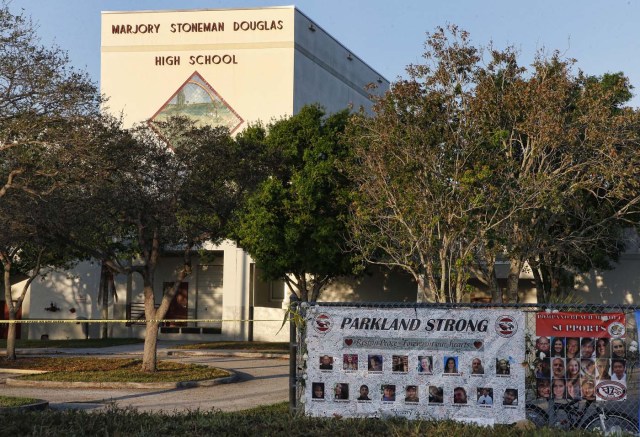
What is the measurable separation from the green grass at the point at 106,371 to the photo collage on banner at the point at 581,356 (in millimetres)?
12365

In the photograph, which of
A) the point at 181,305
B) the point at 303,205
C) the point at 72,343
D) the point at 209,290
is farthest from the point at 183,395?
the point at 181,305

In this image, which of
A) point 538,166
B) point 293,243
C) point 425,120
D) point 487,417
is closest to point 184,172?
point 425,120

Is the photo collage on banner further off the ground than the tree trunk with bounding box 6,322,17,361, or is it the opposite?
the photo collage on banner

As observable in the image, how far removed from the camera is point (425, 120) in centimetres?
2044

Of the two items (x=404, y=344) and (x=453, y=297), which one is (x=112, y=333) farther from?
(x=404, y=344)

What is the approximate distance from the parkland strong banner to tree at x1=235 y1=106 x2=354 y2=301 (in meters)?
20.6

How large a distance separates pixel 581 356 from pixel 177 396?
10.6m

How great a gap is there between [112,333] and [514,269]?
2802 centimetres

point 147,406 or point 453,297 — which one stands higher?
point 453,297

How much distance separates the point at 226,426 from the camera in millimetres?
9031

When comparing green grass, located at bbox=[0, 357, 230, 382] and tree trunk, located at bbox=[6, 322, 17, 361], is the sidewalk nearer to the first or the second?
tree trunk, located at bbox=[6, 322, 17, 361]

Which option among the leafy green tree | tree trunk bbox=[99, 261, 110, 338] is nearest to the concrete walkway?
the leafy green tree

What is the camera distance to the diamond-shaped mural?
44.5 m

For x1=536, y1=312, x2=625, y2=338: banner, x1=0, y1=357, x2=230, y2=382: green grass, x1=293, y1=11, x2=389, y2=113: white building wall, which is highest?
x1=293, y1=11, x2=389, y2=113: white building wall
